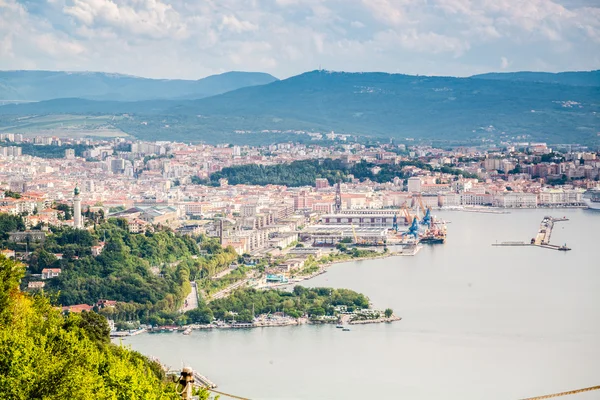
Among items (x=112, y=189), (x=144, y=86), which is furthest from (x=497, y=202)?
(x=144, y=86)

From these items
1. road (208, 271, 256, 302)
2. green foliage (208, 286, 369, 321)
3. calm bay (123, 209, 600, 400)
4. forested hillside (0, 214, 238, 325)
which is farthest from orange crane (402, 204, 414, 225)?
green foliage (208, 286, 369, 321)

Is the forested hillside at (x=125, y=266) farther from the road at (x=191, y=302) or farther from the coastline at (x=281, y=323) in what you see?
the coastline at (x=281, y=323)

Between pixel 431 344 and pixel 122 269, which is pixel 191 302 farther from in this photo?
pixel 431 344

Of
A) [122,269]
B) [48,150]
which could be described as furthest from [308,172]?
[122,269]

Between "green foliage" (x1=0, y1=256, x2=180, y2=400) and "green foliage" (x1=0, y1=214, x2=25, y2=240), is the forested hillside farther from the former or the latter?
"green foliage" (x1=0, y1=256, x2=180, y2=400)

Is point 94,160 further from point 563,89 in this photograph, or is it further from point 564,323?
point 563,89

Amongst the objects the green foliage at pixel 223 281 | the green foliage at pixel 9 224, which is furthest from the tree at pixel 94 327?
the green foliage at pixel 9 224
